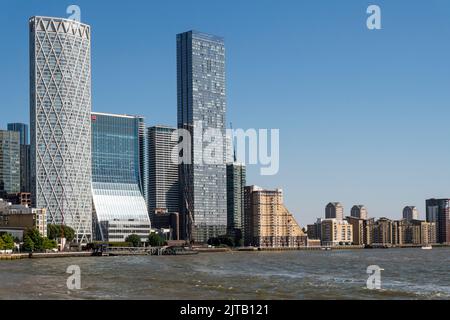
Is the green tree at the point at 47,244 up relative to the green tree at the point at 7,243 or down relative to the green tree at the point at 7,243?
down

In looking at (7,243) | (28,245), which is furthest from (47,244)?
(7,243)

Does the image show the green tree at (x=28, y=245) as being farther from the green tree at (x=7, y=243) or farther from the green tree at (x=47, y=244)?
the green tree at (x=7, y=243)

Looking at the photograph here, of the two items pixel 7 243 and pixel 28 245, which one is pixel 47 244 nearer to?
pixel 28 245

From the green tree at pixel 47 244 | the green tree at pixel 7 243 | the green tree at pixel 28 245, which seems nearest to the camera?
the green tree at pixel 7 243

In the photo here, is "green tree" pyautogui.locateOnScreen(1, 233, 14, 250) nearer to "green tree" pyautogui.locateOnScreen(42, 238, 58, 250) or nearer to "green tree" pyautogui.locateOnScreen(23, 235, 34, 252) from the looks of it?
"green tree" pyautogui.locateOnScreen(23, 235, 34, 252)

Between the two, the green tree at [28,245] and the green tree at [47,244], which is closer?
the green tree at [28,245]

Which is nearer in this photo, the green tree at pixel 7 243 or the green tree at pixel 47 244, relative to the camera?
the green tree at pixel 7 243

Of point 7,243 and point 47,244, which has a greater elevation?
point 7,243

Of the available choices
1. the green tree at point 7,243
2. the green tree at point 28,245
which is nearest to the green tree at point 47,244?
the green tree at point 28,245

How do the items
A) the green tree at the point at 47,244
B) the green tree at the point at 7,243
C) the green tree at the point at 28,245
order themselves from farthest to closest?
1. the green tree at the point at 47,244
2. the green tree at the point at 28,245
3. the green tree at the point at 7,243

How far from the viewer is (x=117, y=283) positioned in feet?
210

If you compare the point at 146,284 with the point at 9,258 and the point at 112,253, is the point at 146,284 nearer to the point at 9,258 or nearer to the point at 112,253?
the point at 9,258

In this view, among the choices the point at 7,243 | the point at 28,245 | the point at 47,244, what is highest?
the point at 7,243
